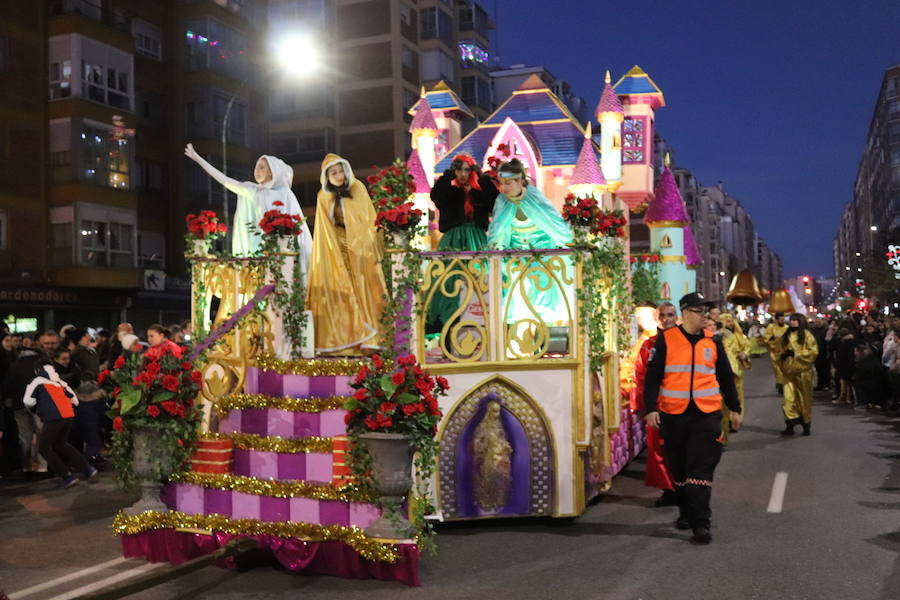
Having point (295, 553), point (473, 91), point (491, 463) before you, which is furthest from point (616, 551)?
point (473, 91)

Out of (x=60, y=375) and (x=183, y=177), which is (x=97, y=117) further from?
(x=60, y=375)

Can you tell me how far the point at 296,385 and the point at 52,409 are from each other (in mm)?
4552

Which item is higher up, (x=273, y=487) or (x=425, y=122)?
(x=425, y=122)

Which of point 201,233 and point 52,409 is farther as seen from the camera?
point 52,409

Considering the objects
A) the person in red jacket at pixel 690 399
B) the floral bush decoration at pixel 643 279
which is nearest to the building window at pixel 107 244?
the floral bush decoration at pixel 643 279

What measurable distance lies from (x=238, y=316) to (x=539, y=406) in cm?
307

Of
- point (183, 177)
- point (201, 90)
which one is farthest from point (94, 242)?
point (201, 90)

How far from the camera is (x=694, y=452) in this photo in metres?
8.22

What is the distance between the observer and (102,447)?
1473cm

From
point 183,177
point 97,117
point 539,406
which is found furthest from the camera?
point 183,177

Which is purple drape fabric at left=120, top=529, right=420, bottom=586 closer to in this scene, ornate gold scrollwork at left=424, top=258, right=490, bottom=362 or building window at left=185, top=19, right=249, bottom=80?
ornate gold scrollwork at left=424, top=258, right=490, bottom=362

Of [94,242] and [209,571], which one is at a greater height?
[94,242]

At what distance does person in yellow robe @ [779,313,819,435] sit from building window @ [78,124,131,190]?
25224mm

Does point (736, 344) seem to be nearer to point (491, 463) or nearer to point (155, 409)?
point (491, 463)
